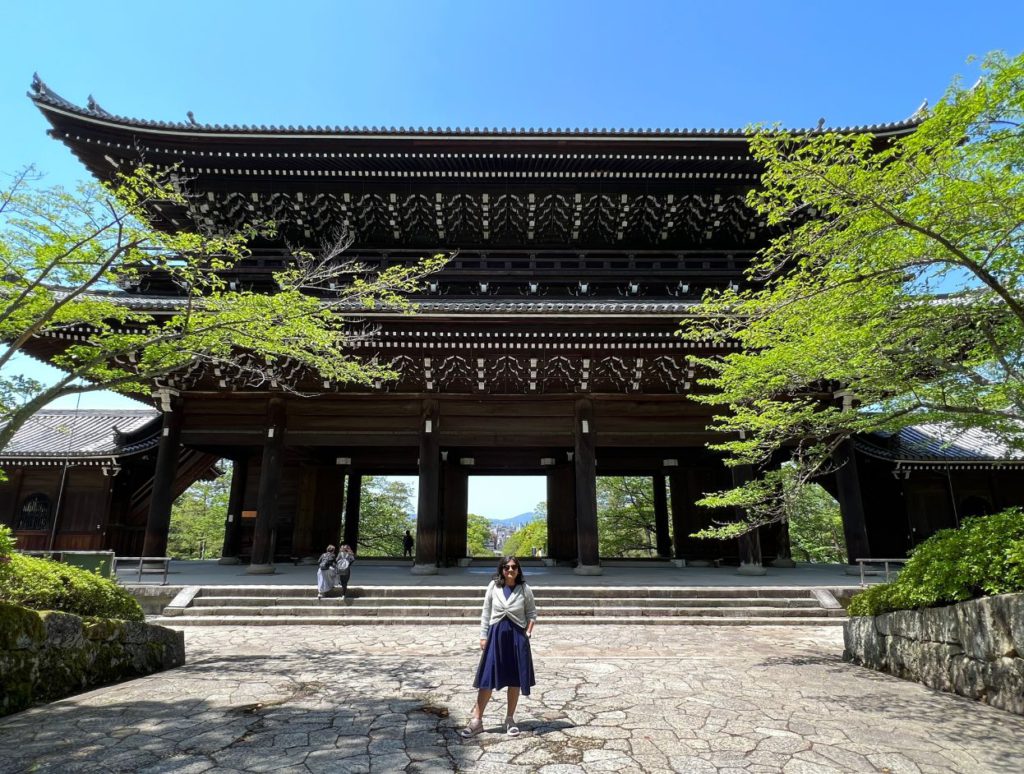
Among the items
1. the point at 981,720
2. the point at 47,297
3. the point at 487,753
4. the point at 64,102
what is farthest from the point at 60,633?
the point at 64,102

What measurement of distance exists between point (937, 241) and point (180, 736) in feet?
25.7

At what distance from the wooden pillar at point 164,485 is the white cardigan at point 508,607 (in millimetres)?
12011

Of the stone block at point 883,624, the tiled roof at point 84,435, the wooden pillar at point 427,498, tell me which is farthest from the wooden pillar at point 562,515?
the tiled roof at point 84,435

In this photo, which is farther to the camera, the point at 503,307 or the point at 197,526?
the point at 197,526

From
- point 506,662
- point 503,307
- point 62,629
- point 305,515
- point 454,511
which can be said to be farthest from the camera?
point 305,515

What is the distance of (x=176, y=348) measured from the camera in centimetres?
680

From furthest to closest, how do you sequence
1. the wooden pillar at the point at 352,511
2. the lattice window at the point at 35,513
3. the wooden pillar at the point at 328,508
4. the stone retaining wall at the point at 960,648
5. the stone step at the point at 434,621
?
1. the wooden pillar at the point at 352,511
2. the wooden pillar at the point at 328,508
3. the lattice window at the point at 35,513
4. the stone step at the point at 434,621
5. the stone retaining wall at the point at 960,648

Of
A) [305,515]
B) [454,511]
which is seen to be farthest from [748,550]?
[305,515]

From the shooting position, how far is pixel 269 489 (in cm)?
1288

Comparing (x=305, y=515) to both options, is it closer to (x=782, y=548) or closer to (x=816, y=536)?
(x=782, y=548)

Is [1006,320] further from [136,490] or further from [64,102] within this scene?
[136,490]

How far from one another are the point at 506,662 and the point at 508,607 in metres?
0.41

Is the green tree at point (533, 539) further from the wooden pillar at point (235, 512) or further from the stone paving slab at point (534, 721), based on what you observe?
the stone paving slab at point (534, 721)

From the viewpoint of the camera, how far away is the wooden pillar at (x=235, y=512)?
16.8 metres
